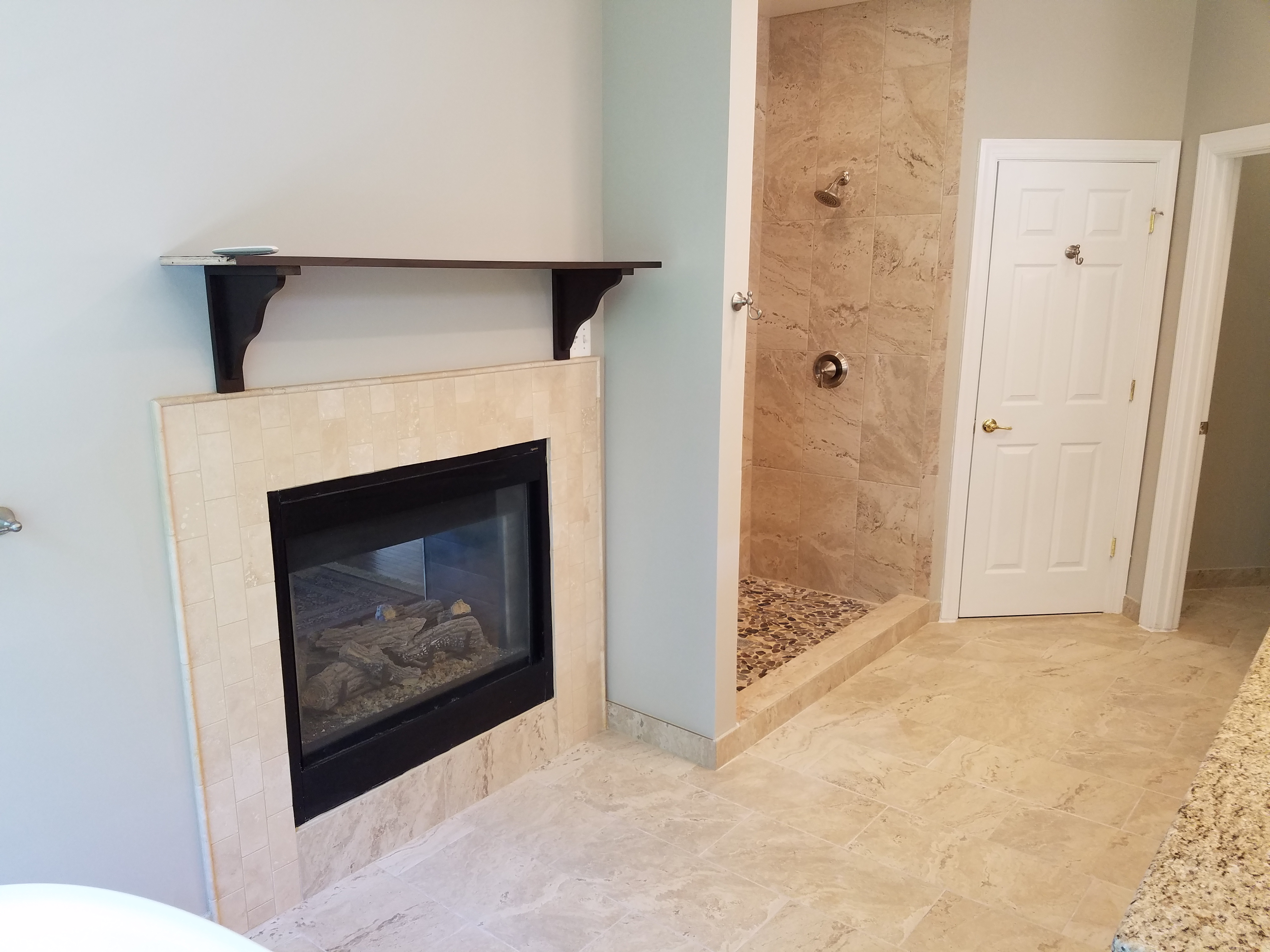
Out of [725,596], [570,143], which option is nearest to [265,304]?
[570,143]

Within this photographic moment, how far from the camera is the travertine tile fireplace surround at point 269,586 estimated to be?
1888mm

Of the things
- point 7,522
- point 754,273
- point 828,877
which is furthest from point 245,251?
point 754,273

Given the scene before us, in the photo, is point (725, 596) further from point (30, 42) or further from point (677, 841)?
point (30, 42)

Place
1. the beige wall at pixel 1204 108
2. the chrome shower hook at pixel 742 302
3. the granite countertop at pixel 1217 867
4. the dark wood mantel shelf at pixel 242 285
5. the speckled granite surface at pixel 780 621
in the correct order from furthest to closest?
the speckled granite surface at pixel 780 621 < the beige wall at pixel 1204 108 < the chrome shower hook at pixel 742 302 < the dark wood mantel shelf at pixel 242 285 < the granite countertop at pixel 1217 867

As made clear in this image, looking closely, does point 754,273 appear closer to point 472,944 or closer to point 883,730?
point 883,730

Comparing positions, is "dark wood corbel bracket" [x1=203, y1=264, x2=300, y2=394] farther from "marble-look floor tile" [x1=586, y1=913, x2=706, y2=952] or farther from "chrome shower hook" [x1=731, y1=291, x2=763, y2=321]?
"marble-look floor tile" [x1=586, y1=913, x2=706, y2=952]

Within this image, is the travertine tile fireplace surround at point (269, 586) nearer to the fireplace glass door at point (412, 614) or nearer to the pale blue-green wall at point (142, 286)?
the pale blue-green wall at point (142, 286)

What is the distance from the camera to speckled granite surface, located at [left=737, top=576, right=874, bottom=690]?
3.45 m

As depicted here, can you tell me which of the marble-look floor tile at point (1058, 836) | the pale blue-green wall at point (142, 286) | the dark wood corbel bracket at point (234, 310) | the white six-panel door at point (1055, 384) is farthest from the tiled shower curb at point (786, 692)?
the dark wood corbel bracket at point (234, 310)

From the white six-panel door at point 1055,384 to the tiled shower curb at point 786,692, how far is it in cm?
50

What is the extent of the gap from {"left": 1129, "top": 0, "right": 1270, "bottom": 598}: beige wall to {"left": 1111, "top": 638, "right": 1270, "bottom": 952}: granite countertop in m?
3.10

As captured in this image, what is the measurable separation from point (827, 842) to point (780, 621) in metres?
1.51

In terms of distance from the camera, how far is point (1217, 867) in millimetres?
880

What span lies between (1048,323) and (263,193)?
10.3 feet
